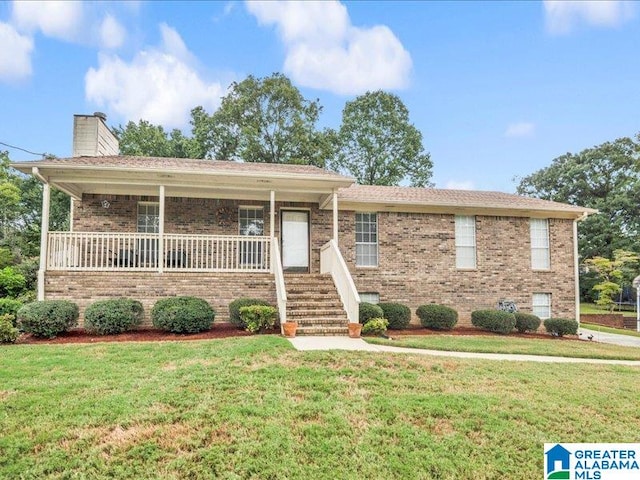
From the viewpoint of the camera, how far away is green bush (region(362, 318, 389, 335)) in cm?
985

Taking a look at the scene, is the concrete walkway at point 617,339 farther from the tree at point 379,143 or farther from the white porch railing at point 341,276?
the tree at point 379,143

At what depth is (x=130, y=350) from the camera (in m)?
7.34

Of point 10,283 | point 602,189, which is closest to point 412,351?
point 10,283

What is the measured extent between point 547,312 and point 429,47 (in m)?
9.97

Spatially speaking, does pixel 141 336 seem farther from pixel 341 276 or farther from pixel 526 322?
pixel 526 322

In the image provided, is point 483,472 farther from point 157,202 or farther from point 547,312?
point 547,312

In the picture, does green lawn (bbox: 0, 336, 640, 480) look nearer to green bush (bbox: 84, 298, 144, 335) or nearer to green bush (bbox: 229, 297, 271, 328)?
green bush (bbox: 84, 298, 144, 335)

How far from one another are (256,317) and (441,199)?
7407 millimetres

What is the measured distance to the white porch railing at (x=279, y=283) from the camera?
30.5 feet

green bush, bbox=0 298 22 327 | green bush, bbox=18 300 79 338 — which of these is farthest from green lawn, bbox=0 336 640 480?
green bush, bbox=0 298 22 327

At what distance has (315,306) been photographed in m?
10.2

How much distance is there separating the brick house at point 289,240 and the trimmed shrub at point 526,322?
3.47 ft

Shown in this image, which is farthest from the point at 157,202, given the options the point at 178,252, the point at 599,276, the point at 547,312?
the point at 599,276

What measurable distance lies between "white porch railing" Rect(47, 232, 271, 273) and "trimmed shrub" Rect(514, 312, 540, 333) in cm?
748
